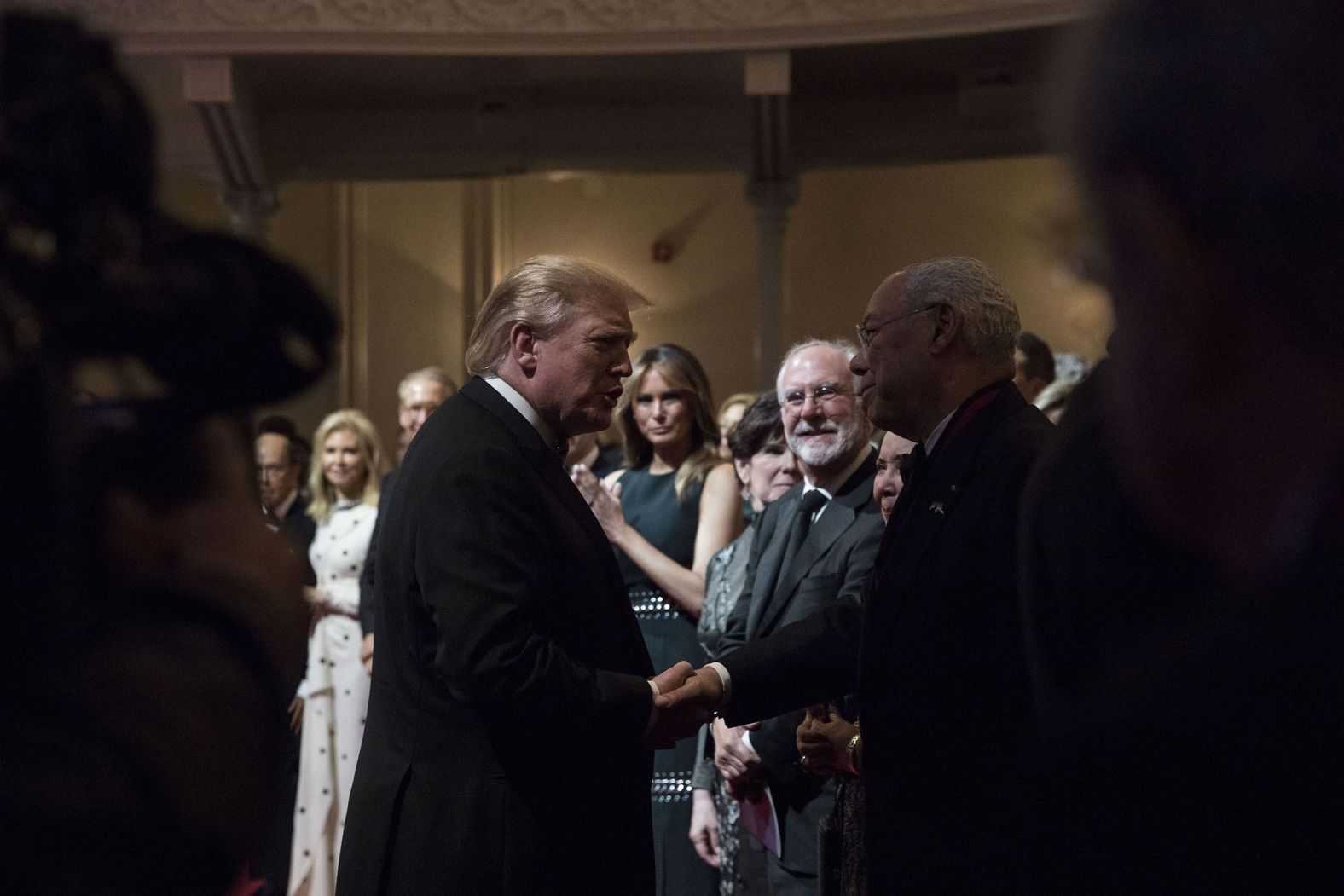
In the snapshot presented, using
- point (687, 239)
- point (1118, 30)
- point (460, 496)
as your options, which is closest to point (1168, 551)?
point (1118, 30)

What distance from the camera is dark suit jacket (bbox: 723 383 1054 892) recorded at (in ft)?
6.71

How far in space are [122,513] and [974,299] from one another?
192 centimetres

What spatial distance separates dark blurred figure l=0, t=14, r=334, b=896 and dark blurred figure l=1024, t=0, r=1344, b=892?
541mm

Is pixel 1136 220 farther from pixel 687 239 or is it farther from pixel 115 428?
pixel 687 239

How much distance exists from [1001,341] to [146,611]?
6.38ft

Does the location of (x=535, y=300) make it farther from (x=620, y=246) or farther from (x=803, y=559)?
(x=620, y=246)

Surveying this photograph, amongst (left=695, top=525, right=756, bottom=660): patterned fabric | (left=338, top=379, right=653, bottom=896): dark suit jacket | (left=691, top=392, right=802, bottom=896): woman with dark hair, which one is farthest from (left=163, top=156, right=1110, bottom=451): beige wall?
(left=338, top=379, right=653, bottom=896): dark suit jacket

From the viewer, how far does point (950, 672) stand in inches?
83.6

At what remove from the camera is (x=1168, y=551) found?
2.82 ft

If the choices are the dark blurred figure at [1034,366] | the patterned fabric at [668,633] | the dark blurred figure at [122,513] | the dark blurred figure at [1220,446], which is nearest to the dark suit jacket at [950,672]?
the dark blurred figure at [1220,446]

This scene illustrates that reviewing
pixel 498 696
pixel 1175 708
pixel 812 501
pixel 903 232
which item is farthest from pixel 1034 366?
pixel 903 232

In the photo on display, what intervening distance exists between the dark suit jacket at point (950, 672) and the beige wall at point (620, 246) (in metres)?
8.93

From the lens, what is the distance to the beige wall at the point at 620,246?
11266 millimetres

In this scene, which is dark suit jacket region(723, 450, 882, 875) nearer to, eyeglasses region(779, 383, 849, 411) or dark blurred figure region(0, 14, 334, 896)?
eyeglasses region(779, 383, 849, 411)
